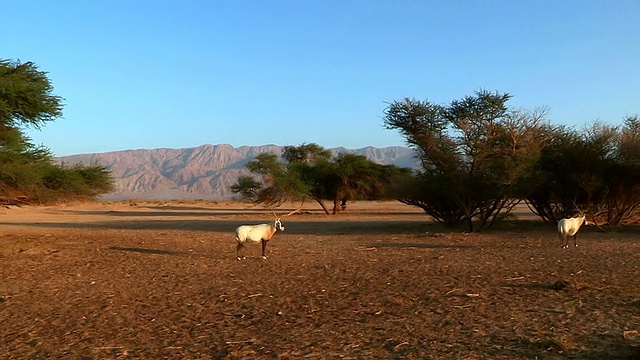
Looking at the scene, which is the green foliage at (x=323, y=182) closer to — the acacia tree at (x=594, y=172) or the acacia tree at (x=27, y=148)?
the acacia tree at (x=594, y=172)

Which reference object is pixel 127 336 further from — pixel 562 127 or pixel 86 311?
pixel 562 127

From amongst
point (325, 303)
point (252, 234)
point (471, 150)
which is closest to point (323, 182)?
point (471, 150)

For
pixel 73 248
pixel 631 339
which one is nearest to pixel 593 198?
pixel 631 339

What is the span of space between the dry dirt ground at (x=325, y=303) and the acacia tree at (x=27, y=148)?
2.11 meters

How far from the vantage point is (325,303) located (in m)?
9.03

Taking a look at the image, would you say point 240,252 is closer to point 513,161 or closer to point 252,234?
point 252,234

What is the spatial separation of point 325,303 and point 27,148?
13.1 m

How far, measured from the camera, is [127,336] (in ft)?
24.0

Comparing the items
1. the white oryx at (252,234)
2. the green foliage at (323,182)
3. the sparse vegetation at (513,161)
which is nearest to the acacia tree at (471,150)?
the sparse vegetation at (513,161)

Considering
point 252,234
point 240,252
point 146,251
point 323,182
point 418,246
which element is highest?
point 323,182

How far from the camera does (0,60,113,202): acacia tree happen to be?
1581 centimetres

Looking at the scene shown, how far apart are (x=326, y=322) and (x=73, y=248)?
1314cm

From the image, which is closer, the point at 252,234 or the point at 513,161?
the point at 252,234

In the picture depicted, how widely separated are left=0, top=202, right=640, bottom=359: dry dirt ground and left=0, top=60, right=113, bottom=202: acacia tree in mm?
2113
